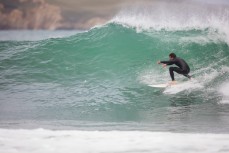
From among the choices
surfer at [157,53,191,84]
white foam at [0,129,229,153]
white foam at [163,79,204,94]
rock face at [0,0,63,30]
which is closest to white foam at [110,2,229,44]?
surfer at [157,53,191,84]

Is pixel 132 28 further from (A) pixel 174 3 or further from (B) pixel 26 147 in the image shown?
(B) pixel 26 147

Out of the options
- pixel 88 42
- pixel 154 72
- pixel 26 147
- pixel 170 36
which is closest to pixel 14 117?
pixel 26 147

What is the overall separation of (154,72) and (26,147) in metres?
1.43

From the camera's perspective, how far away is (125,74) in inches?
141

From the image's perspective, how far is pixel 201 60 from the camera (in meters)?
3.52

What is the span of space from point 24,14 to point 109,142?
1.60 metres

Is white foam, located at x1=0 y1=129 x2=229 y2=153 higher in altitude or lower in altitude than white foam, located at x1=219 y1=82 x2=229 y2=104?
lower

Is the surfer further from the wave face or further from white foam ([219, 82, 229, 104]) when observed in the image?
white foam ([219, 82, 229, 104])

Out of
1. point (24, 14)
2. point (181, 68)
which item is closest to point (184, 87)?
point (181, 68)

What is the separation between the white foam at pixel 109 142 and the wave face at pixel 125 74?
0.17 m

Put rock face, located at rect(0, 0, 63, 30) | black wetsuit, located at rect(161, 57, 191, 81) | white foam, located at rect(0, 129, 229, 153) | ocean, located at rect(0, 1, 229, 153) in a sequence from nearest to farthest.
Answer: white foam, located at rect(0, 129, 229, 153) < ocean, located at rect(0, 1, 229, 153) < black wetsuit, located at rect(161, 57, 191, 81) < rock face, located at rect(0, 0, 63, 30)

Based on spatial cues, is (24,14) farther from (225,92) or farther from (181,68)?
(225,92)

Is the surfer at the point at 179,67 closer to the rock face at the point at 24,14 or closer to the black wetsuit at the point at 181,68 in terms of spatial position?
the black wetsuit at the point at 181,68

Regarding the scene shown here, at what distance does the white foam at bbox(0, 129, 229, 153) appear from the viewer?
295cm
